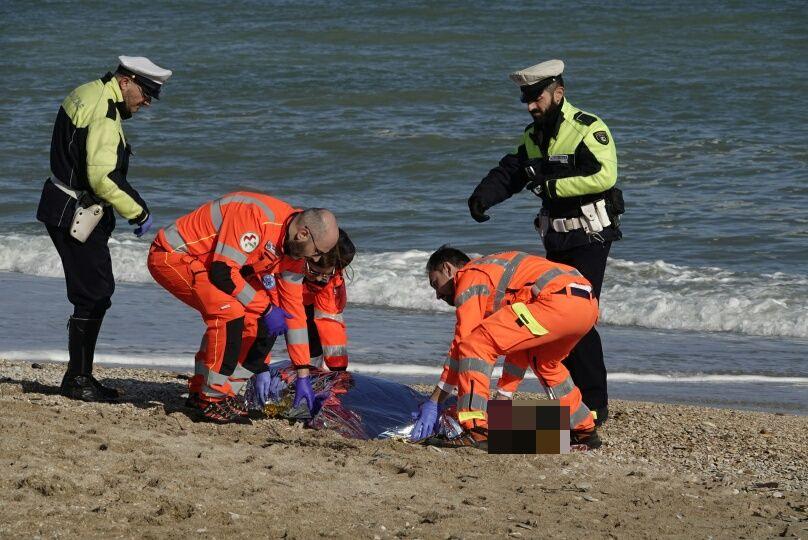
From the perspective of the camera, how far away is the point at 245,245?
6160mm

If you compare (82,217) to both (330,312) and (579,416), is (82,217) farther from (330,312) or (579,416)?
(579,416)

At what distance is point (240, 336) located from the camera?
6.38 meters

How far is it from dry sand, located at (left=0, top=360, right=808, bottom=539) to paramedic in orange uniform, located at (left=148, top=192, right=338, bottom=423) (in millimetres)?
262

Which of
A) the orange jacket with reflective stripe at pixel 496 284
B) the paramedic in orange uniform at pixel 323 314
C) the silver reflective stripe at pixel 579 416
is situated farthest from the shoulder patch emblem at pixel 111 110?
the silver reflective stripe at pixel 579 416

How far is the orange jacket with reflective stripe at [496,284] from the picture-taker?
5.88 m

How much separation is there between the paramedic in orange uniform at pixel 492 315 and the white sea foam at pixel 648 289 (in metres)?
4.84

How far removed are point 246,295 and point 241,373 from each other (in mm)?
510

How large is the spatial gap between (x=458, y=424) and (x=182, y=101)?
16898mm

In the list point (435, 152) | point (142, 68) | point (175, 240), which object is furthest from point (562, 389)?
point (435, 152)

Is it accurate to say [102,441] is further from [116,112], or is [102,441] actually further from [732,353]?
[732,353]

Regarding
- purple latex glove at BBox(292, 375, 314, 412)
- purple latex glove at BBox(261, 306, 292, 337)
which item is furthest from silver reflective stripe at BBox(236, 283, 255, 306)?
purple latex glove at BBox(292, 375, 314, 412)

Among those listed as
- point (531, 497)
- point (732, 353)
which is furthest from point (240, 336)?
point (732, 353)

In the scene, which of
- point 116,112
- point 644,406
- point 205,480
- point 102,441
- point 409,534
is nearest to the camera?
point 409,534

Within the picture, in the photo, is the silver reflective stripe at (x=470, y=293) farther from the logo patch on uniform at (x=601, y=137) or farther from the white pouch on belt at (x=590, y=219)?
the logo patch on uniform at (x=601, y=137)
